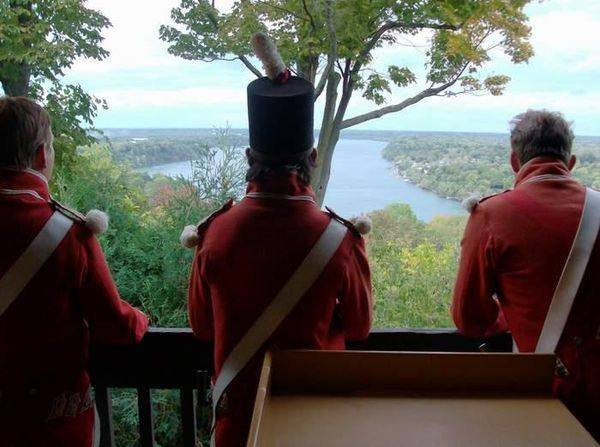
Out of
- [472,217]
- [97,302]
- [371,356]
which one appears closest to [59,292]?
[97,302]

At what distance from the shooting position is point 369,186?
229 cm

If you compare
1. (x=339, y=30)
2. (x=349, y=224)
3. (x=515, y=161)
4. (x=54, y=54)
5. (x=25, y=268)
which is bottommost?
(x=25, y=268)

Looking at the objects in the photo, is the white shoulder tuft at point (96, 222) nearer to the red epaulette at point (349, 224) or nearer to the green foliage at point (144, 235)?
the red epaulette at point (349, 224)

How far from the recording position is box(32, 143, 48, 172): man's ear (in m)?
1.06

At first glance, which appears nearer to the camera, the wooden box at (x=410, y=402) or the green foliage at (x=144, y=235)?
the wooden box at (x=410, y=402)

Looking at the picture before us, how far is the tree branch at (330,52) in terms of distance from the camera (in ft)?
8.15

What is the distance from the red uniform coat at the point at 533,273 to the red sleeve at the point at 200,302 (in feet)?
1.88

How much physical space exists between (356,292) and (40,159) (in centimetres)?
71

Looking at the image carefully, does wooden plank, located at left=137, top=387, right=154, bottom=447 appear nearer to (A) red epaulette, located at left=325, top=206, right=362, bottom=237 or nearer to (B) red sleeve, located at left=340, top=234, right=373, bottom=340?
(B) red sleeve, located at left=340, top=234, right=373, bottom=340

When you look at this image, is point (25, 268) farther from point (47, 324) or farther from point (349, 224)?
point (349, 224)

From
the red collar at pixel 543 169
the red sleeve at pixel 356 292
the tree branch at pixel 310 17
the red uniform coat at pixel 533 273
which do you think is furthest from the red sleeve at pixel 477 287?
the tree branch at pixel 310 17

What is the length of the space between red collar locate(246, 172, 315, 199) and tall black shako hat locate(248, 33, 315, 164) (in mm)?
29

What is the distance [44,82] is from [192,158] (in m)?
0.86

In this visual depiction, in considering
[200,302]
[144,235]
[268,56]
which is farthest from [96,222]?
[144,235]
